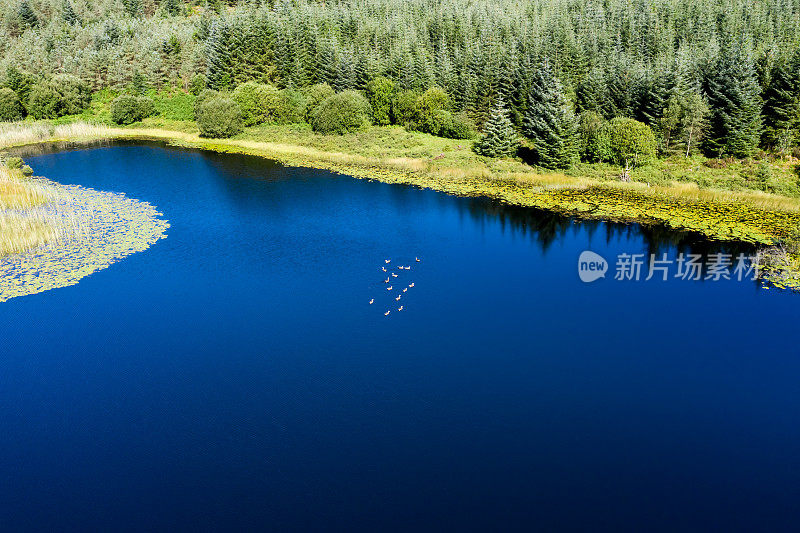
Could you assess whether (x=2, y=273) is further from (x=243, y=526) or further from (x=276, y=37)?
(x=276, y=37)

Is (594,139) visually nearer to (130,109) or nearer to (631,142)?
(631,142)

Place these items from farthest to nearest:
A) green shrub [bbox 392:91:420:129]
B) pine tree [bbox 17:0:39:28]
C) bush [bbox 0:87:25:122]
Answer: pine tree [bbox 17:0:39:28]
bush [bbox 0:87:25:122]
green shrub [bbox 392:91:420:129]

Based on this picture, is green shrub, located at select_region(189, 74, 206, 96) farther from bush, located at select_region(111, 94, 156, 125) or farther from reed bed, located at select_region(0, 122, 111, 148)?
reed bed, located at select_region(0, 122, 111, 148)

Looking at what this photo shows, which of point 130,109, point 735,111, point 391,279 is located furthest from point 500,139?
point 130,109

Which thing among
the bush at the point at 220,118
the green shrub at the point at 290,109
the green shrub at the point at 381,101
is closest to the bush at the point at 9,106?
the bush at the point at 220,118

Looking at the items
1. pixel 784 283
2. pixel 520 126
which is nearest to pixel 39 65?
pixel 520 126

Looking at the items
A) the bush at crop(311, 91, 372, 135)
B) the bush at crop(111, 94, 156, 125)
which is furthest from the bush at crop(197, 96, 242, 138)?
the bush at crop(111, 94, 156, 125)

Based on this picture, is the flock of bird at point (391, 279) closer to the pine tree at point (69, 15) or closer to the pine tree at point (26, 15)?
the pine tree at point (69, 15)
